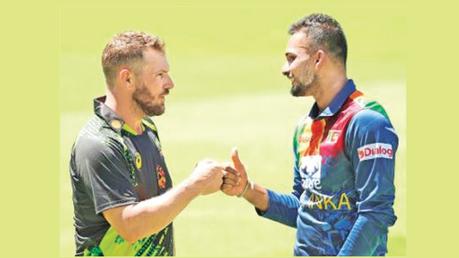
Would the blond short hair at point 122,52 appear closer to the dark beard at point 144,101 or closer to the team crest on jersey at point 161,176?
the dark beard at point 144,101

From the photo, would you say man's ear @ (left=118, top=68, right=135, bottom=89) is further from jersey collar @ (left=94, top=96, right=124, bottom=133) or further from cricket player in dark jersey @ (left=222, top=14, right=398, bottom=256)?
cricket player in dark jersey @ (left=222, top=14, right=398, bottom=256)

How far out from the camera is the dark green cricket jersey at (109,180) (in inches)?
253

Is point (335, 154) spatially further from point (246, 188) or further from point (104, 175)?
point (104, 175)

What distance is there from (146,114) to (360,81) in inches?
406

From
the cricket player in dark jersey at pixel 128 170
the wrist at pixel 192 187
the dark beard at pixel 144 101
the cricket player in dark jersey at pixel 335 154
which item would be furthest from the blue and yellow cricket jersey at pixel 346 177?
the dark beard at pixel 144 101

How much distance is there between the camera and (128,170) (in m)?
6.56

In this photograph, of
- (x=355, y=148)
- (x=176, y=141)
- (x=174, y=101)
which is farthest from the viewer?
(x=174, y=101)

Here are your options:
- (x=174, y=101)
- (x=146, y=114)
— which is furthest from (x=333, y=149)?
(x=174, y=101)

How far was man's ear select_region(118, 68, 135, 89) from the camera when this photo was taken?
6.72 m

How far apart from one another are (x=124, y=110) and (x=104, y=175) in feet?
1.82

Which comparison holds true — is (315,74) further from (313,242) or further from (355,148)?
(313,242)

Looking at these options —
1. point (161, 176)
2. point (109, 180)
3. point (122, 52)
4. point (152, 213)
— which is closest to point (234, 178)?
point (161, 176)

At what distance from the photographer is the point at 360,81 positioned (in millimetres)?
16734

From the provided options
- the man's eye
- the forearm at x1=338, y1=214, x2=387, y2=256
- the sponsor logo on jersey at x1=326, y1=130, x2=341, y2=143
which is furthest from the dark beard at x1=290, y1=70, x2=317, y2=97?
the forearm at x1=338, y1=214, x2=387, y2=256
